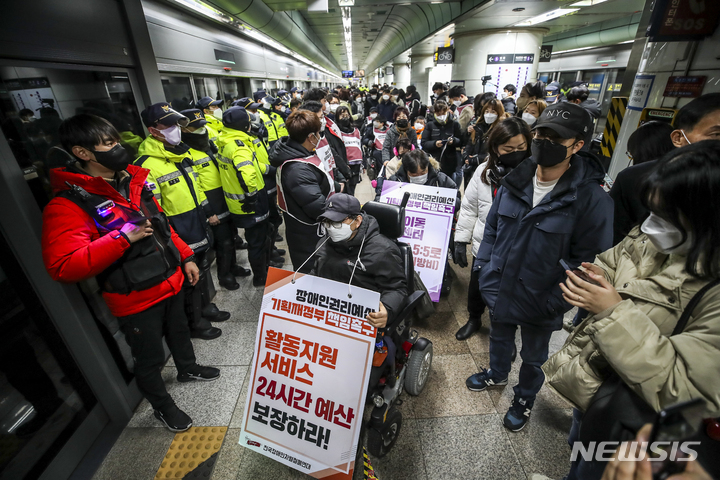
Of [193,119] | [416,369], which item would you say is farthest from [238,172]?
[416,369]

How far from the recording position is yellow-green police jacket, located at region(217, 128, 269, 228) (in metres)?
3.26

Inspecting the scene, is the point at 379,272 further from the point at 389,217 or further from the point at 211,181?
the point at 211,181

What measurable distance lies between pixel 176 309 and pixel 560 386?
2.35 m

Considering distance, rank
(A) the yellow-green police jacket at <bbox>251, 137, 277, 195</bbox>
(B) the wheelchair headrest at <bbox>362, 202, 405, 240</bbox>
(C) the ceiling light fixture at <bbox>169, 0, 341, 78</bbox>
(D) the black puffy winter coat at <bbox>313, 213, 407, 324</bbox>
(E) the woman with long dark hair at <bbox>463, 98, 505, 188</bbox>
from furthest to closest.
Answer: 1. (C) the ceiling light fixture at <bbox>169, 0, 341, 78</bbox>
2. (E) the woman with long dark hair at <bbox>463, 98, 505, 188</bbox>
3. (A) the yellow-green police jacket at <bbox>251, 137, 277, 195</bbox>
4. (B) the wheelchair headrest at <bbox>362, 202, 405, 240</bbox>
5. (D) the black puffy winter coat at <bbox>313, 213, 407, 324</bbox>

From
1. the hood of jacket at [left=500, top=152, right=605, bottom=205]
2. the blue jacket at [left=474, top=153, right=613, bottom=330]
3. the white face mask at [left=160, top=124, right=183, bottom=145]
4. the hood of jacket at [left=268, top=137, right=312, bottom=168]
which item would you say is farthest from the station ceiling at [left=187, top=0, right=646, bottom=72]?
the hood of jacket at [left=500, top=152, right=605, bottom=205]

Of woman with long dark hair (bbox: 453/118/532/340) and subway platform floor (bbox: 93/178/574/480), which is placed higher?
woman with long dark hair (bbox: 453/118/532/340)

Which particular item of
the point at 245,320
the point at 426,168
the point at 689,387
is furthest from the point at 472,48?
the point at 689,387

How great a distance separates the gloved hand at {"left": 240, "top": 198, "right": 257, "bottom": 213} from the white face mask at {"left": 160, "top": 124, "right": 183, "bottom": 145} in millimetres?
901

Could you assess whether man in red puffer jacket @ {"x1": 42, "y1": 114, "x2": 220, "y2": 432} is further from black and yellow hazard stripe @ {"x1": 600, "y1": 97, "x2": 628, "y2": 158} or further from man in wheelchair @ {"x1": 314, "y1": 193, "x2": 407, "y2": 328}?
black and yellow hazard stripe @ {"x1": 600, "y1": 97, "x2": 628, "y2": 158}

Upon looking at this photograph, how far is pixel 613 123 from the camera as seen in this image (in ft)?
14.1

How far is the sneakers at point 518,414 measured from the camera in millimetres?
2137

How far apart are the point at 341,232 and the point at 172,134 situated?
186cm

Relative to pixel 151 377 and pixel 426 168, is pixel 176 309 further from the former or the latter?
pixel 426 168

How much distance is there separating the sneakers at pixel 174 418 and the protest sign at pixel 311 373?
74cm
